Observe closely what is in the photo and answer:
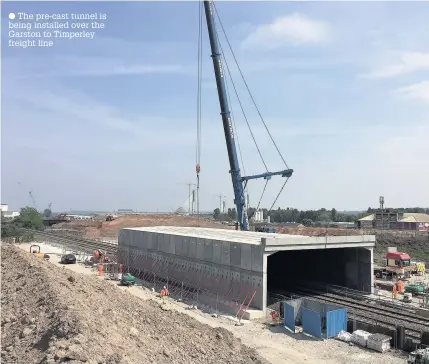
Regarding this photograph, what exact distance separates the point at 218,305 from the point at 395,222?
263 feet

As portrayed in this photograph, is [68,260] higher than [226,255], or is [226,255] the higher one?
[226,255]

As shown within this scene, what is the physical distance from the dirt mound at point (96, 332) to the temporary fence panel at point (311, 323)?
5.95 m

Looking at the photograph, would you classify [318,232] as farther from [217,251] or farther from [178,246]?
[217,251]

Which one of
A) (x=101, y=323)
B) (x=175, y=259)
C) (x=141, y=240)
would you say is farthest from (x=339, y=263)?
(x=101, y=323)

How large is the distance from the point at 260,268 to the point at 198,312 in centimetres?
485

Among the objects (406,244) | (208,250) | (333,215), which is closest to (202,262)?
(208,250)

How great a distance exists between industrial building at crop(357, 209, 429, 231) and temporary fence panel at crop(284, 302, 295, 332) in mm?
75365

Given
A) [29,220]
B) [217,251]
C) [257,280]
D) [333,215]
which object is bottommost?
[257,280]

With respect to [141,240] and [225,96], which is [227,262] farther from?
[225,96]

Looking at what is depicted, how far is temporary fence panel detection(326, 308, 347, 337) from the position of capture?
21.0 meters

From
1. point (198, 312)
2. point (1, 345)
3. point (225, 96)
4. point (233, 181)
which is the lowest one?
point (198, 312)

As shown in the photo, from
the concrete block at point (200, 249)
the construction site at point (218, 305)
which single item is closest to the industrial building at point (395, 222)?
the construction site at point (218, 305)

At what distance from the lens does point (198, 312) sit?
26.1 meters

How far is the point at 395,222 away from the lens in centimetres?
9600
